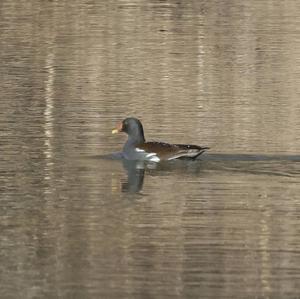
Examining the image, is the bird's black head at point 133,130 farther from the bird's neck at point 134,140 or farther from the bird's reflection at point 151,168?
the bird's reflection at point 151,168

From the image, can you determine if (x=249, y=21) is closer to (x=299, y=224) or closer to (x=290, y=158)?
(x=290, y=158)

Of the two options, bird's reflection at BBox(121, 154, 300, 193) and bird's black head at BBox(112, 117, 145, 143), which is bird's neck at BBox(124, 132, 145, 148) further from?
bird's reflection at BBox(121, 154, 300, 193)

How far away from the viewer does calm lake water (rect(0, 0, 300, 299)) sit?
1117cm

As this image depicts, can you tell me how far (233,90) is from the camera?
977 inches

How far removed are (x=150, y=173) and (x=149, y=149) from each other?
615mm

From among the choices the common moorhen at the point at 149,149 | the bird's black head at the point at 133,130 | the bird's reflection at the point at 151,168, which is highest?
the bird's black head at the point at 133,130

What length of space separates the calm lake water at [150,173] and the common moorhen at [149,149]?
0.14 metres

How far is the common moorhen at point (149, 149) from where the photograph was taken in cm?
1649

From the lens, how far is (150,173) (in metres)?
16.2

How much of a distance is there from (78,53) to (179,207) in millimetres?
17690

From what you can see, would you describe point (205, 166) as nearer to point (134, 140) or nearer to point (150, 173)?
point (150, 173)

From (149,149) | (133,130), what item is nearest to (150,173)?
(149,149)

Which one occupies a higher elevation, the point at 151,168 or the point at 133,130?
the point at 133,130

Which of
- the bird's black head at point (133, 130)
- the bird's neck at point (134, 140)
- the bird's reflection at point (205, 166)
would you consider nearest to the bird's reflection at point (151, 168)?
the bird's reflection at point (205, 166)
